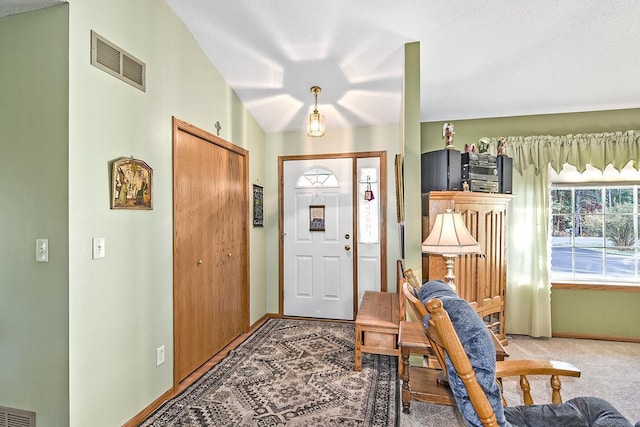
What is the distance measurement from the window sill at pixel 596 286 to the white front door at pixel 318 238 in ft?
7.15

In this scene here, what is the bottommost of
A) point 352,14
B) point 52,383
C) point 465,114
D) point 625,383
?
point 625,383

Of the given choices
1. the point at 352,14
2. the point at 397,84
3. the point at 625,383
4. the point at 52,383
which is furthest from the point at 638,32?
the point at 52,383

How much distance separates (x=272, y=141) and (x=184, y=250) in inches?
79.7

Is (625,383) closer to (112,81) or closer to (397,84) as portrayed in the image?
(397,84)

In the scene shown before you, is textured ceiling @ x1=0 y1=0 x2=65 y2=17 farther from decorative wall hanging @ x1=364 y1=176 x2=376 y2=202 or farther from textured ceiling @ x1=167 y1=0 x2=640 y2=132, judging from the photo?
decorative wall hanging @ x1=364 y1=176 x2=376 y2=202

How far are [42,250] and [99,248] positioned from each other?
245 millimetres

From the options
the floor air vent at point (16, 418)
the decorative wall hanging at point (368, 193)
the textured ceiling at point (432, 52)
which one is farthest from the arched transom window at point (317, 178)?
the floor air vent at point (16, 418)

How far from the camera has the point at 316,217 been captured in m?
4.09

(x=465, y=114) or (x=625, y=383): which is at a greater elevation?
(x=465, y=114)

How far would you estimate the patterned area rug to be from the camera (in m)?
2.12

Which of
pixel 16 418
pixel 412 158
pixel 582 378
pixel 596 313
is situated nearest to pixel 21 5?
pixel 16 418

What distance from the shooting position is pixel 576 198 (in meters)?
3.61

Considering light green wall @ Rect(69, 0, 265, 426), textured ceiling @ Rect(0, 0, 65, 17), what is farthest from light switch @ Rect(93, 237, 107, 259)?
textured ceiling @ Rect(0, 0, 65, 17)

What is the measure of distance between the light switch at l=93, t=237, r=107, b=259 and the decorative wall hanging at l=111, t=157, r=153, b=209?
200mm
